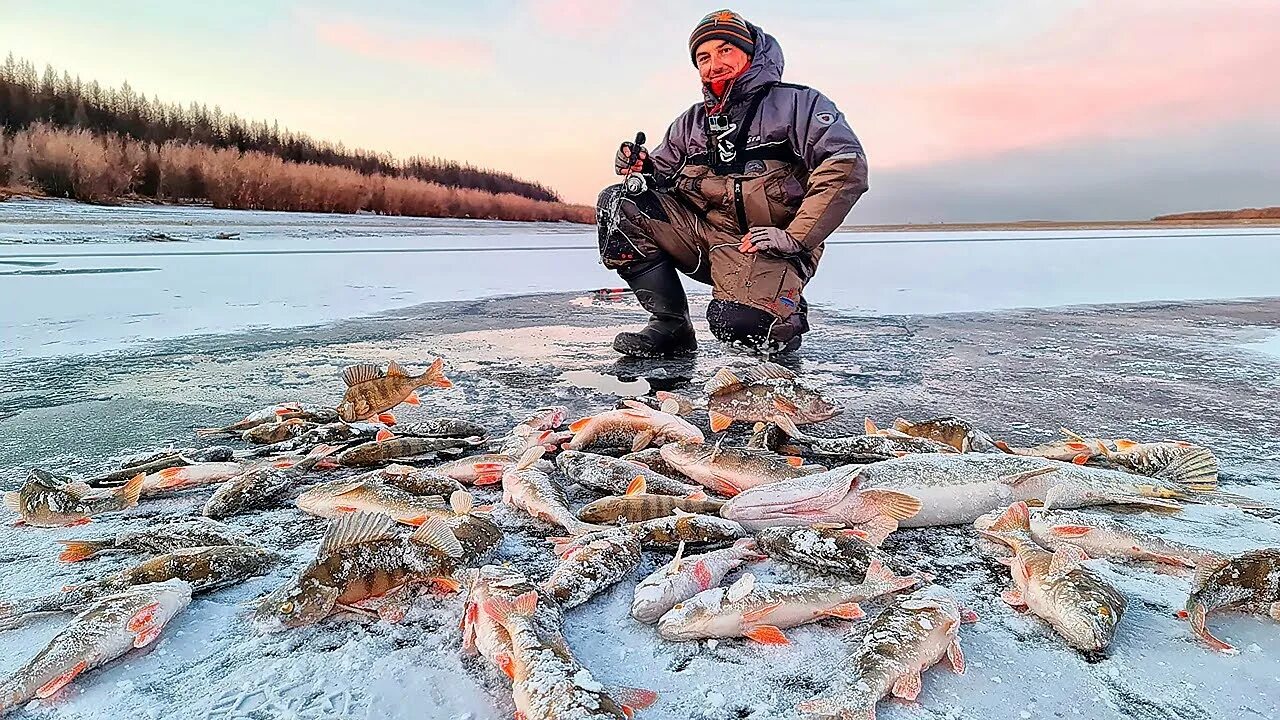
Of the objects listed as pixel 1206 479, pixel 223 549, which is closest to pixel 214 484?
pixel 223 549

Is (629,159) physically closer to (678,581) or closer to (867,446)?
(867,446)

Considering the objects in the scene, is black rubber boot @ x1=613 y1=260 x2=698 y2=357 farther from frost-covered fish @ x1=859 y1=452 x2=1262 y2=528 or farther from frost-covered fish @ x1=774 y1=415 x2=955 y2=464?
frost-covered fish @ x1=859 y1=452 x2=1262 y2=528

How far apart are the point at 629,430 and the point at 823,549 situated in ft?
4.48

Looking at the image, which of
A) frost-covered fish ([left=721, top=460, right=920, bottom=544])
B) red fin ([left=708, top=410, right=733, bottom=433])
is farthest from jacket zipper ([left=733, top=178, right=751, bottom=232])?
frost-covered fish ([left=721, top=460, right=920, bottom=544])

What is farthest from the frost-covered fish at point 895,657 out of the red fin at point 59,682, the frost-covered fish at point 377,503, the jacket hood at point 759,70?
the jacket hood at point 759,70

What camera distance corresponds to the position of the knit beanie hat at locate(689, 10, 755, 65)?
531 cm

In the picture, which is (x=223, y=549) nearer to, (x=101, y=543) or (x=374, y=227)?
(x=101, y=543)

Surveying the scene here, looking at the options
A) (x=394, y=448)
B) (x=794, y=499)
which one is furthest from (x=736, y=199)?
(x=794, y=499)

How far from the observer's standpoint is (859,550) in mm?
2207

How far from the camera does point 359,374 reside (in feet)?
12.5

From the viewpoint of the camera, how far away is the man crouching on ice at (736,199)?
521 centimetres

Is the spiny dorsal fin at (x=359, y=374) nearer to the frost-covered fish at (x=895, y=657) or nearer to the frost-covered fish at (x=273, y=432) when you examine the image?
the frost-covered fish at (x=273, y=432)

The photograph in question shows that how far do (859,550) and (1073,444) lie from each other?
157cm

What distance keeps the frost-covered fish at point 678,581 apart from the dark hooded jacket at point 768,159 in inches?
138
